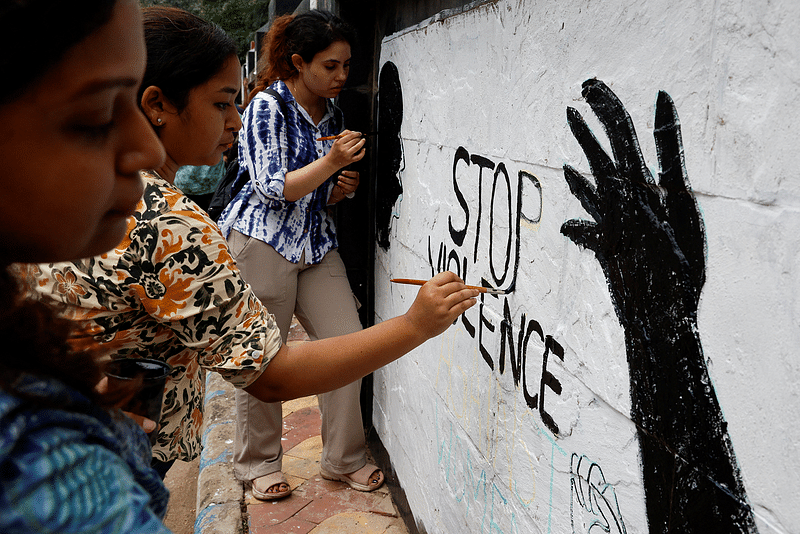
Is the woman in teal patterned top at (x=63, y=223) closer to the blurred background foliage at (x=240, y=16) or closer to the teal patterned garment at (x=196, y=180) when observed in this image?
the teal patterned garment at (x=196, y=180)

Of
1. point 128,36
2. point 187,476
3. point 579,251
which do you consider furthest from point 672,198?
point 187,476

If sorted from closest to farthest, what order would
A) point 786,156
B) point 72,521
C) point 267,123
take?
point 72,521, point 786,156, point 267,123

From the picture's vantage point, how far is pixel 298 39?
2.96 metres

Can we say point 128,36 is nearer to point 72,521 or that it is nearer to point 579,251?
point 72,521

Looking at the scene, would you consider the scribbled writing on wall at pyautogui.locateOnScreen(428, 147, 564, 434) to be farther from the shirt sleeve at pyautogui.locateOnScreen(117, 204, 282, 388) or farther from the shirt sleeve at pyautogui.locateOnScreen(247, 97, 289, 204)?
the shirt sleeve at pyautogui.locateOnScreen(247, 97, 289, 204)

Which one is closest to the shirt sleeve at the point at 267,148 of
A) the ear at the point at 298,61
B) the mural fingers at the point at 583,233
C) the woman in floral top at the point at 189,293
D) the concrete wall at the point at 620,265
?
→ the ear at the point at 298,61

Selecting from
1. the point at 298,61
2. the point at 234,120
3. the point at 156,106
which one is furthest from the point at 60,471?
the point at 298,61

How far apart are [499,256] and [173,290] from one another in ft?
2.95

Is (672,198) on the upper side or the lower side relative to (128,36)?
lower

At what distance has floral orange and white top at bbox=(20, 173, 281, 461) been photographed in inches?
55.9

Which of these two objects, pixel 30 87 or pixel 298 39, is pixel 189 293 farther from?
pixel 298 39

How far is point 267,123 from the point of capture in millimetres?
2826

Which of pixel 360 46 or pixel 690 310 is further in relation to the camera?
pixel 360 46

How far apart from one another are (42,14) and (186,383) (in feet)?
4.28
